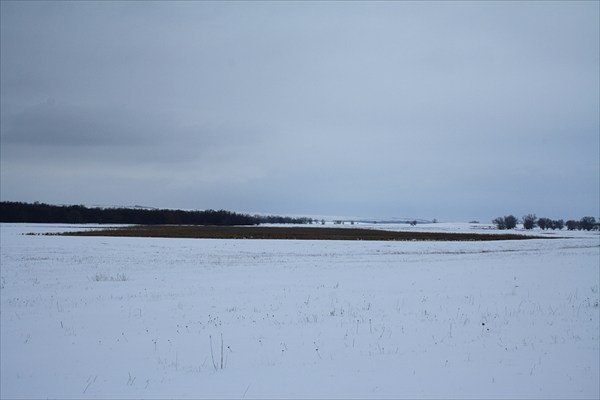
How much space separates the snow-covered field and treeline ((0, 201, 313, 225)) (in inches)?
5261

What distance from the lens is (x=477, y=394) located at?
6465mm

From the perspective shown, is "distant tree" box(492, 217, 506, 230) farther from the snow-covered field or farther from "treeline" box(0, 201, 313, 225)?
the snow-covered field

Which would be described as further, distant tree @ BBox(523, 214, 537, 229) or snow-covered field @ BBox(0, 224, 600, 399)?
distant tree @ BBox(523, 214, 537, 229)

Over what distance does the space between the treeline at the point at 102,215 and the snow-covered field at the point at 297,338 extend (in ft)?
438

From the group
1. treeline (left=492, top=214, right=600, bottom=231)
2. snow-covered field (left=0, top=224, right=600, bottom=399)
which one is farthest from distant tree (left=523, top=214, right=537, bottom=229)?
snow-covered field (left=0, top=224, right=600, bottom=399)

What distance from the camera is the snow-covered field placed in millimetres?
6797

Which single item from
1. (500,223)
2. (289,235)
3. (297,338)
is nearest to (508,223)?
(500,223)

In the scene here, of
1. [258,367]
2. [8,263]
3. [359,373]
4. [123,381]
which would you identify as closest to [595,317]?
[359,373]

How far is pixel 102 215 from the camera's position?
14325 centimetres

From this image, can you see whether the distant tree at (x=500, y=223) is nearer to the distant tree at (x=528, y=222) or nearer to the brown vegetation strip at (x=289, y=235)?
the distant tree at (x=528, y=222)

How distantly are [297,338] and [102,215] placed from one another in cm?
14993

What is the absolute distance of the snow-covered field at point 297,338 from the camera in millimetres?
6797

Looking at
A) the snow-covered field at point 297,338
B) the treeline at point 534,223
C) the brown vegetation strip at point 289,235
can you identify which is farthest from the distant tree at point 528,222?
the snow-covered field at point 297,338

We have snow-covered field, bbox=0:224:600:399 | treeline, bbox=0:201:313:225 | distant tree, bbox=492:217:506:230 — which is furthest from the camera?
distant tree, bbox=492:217:506:230
